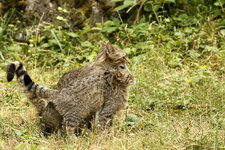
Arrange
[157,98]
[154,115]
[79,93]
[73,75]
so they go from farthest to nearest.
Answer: [157,98] → [73,75] → [154,115] → [79,93]

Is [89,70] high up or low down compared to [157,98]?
up

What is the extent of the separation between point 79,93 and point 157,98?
1472 mm

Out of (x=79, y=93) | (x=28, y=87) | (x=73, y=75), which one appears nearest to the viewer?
(x=79, y=93)

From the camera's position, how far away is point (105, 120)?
4.75 metres

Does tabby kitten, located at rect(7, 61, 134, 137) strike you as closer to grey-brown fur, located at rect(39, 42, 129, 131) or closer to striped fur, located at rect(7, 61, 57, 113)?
striped fur, located at rect(7, 61, 57, 113)

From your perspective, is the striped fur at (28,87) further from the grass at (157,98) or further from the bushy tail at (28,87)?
the grass at (157,98)

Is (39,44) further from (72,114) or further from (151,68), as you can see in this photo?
(72,114)

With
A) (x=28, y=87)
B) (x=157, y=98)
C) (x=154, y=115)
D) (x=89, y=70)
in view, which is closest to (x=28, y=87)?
(x=28, y=87)

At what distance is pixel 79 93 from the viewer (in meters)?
4.71

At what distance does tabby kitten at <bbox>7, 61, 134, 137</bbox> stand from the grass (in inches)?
10.8

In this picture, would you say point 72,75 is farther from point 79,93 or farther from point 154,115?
point 154,115

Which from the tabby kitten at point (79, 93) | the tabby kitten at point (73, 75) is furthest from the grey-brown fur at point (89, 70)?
the tabby kitten at point (79, 93)

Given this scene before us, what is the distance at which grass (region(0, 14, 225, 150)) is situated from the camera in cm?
424

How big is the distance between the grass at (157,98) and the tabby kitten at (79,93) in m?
0.27
